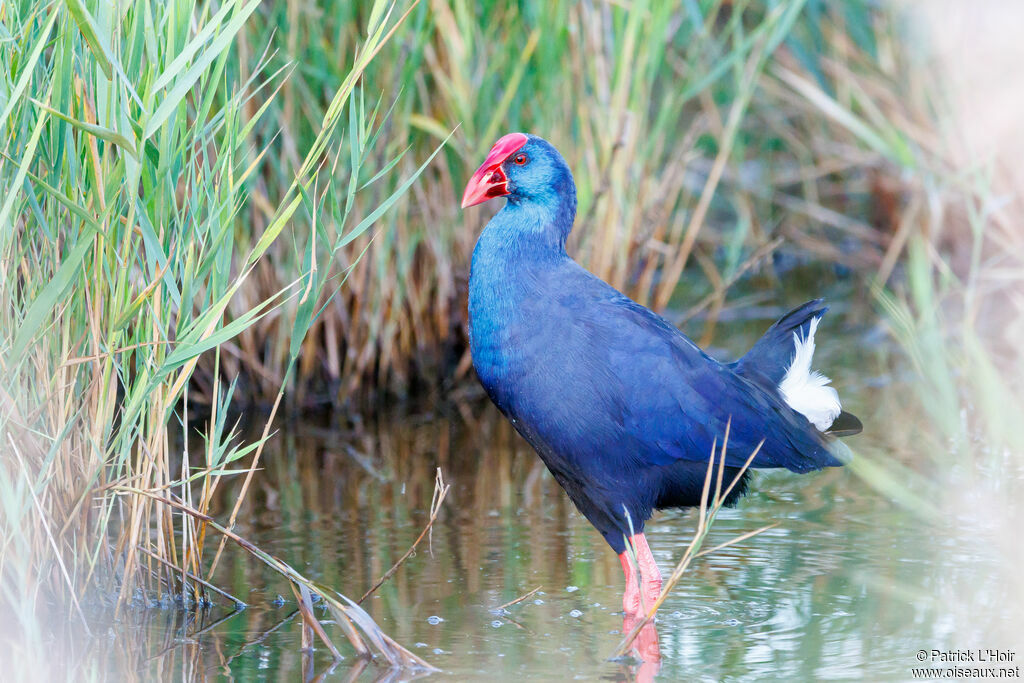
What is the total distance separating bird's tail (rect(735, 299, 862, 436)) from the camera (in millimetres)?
2977

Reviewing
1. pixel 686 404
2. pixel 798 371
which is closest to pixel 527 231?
pixel 686 404

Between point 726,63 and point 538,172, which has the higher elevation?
point 726,63

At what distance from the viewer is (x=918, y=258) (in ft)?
6.84

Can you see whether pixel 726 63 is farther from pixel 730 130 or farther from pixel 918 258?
pixel 918 258

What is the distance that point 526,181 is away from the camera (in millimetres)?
2885

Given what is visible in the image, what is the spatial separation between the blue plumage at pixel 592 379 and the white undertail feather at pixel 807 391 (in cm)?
5

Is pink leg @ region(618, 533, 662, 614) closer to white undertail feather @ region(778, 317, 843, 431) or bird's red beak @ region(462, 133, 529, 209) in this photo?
white undertail feather @ region(778, 317, 843, 431)

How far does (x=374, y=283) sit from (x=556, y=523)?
1199mm

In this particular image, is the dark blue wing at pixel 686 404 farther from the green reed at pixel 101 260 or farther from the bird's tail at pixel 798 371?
the green reed at pixel 101 260

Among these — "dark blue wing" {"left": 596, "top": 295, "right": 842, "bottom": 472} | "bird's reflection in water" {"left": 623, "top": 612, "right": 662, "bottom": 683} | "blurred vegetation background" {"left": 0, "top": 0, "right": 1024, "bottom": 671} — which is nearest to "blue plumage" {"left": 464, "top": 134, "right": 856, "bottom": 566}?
"dark blue wing" {"left": 596, "top": 295, "right": 842, "bottom": 472}

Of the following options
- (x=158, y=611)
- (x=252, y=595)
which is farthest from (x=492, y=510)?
(x=158, y=611)
